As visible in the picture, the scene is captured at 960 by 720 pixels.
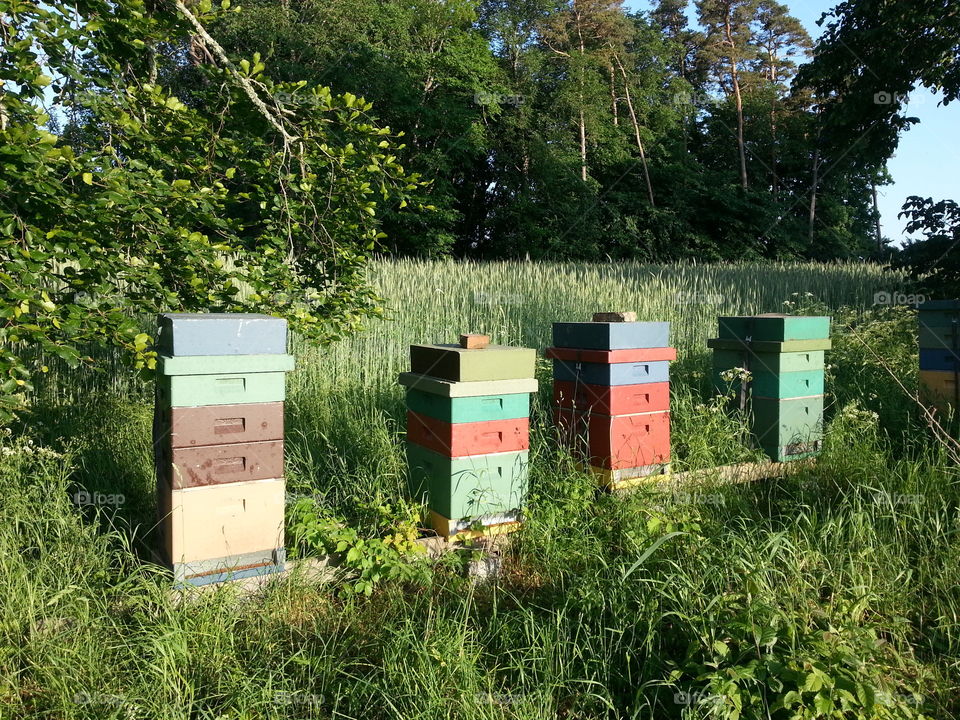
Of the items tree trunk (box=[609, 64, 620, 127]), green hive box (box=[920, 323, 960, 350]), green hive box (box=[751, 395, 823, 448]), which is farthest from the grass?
tree trunk (box=[609, 64, 620, 127])

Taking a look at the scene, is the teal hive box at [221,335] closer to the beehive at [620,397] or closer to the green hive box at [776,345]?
the beehive at [620,397]

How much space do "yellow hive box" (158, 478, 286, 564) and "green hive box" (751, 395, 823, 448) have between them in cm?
335

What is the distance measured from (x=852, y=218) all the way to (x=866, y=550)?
3234 centimetres

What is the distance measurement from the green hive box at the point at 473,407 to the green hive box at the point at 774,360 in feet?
6.84

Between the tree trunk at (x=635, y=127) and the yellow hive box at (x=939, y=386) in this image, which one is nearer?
the yellow hive box at (x=939, y=386)

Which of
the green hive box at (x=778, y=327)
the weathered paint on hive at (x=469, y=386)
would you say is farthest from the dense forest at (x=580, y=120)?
the weathered paint on hive at (x=469, y=386)

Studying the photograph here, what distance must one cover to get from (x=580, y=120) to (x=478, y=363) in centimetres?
2243

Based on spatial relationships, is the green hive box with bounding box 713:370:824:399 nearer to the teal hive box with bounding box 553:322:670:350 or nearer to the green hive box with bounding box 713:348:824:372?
the green hive box with bounding box 713:348:824:372

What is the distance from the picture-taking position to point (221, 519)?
2893mm

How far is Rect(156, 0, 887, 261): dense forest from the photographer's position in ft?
67.9

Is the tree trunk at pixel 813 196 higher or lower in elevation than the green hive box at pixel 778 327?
higher

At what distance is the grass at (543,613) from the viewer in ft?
7.28

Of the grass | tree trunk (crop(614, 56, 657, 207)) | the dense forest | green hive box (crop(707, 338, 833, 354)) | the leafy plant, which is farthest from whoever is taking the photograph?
tree trunk (crop(614, 56, 657, 207))

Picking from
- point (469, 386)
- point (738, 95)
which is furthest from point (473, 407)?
point (738, 95)
